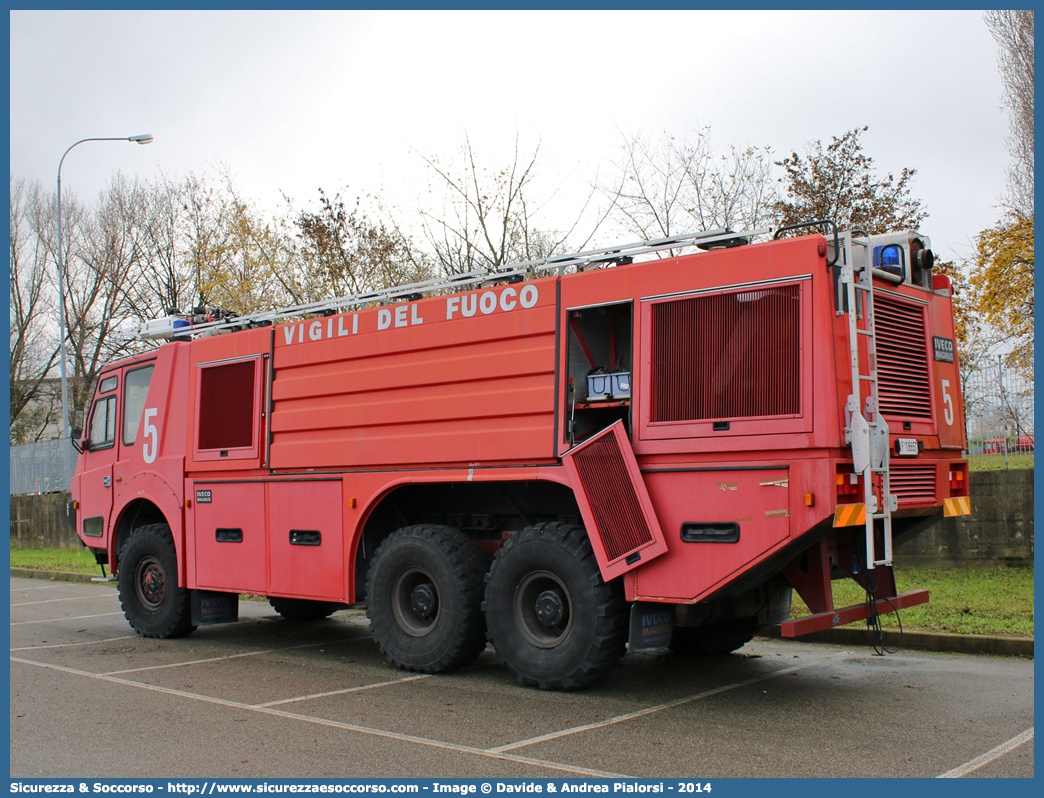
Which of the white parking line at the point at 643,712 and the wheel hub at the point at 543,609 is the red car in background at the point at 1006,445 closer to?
the white parking line at the point at 643,712

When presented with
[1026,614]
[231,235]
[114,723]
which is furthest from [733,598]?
[231,235]

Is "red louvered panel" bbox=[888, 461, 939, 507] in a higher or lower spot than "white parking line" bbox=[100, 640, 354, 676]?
higher

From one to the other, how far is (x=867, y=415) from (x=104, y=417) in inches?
344

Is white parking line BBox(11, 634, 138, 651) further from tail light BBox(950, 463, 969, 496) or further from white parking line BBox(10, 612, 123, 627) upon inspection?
tail light BBox(950, 463, 969, 496)

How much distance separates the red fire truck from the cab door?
6.15 ft

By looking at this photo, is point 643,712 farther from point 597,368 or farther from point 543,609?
point 597,368

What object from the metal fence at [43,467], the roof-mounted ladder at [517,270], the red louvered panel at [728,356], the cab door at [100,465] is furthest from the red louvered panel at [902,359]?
the metal fence at [43,467]

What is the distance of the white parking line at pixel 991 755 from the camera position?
489 centimetres

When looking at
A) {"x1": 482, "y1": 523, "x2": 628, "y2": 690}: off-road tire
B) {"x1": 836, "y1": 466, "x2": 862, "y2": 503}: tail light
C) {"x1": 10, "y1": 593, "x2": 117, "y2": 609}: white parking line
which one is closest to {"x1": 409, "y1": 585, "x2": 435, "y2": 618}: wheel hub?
{"x1": 482, "y1": 523, "x2": 628, "y2": 690}: off-road tire

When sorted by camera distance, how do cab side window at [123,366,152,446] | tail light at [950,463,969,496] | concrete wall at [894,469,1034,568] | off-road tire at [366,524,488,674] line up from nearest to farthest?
tail light at [950,463,969,496] < off-road tire at [366,524,488,674] < cab side window at [123,366,152,446] < concrete wall at [894,469,1034,568]

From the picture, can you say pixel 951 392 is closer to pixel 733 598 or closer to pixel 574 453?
pixel 733 598

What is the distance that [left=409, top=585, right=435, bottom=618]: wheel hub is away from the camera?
7883 millimetres

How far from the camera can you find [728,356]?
6.45 metres
